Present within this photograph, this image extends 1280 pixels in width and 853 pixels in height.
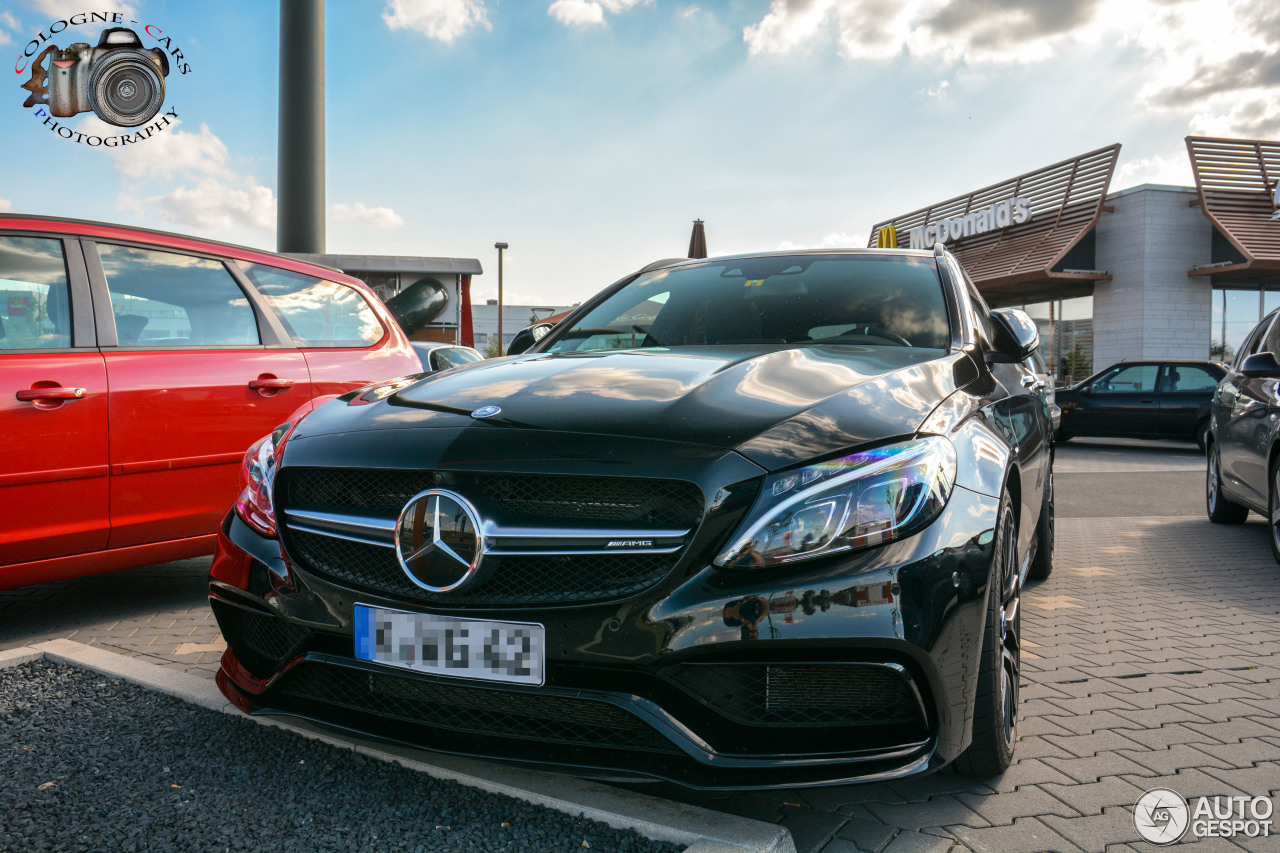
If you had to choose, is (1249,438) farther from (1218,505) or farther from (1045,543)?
(1045,543)

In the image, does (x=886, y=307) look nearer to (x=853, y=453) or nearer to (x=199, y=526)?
(x=853, y=453)

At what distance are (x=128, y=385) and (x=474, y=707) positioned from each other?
2.71 meters

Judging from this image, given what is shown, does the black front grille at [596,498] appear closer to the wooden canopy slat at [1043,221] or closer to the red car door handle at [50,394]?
the red car door handle at [50,394]

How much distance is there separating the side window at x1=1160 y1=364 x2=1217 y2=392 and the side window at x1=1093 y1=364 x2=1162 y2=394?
178 millimetres

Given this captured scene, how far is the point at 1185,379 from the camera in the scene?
49.3 feet

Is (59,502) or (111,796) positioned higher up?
(59,502)

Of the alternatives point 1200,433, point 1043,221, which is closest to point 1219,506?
point 1200,433

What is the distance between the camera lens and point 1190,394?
14.9 metres

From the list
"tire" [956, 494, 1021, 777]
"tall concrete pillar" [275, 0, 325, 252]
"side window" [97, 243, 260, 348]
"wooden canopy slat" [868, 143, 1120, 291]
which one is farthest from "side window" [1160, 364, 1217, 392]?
"tall concrete pillar" [275, 0, 325, 252]

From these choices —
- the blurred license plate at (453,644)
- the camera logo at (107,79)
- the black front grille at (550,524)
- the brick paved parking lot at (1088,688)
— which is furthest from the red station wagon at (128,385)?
the camera logo at (107,79)

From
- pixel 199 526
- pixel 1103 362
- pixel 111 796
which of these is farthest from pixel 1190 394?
pixel 111 796

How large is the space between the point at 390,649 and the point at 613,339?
5.68ft

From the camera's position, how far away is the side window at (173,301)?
13.4 feet

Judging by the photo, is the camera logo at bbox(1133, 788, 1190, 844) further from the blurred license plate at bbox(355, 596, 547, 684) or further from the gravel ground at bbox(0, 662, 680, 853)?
the blurred license plate at bbox(355, 596, 547, 684)
